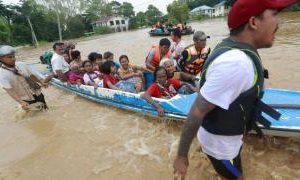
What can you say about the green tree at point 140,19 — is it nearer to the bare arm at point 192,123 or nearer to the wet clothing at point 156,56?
the wet clothing at point 156,56

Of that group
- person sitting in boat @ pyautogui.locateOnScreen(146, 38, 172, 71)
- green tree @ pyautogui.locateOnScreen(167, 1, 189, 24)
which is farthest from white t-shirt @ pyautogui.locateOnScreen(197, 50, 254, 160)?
green tree @ pyautogui.locateOnScreen(167, 1, 189, 24)

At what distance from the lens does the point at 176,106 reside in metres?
4.10

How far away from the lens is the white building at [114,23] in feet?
190

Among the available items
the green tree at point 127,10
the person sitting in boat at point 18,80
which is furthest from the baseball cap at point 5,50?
the green tree at point 127,10

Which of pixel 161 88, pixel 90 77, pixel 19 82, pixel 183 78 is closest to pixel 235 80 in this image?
pixel 161 88

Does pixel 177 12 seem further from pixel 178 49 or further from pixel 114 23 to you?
pixel 178 49

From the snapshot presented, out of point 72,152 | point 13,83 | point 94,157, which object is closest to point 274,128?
point 94,157

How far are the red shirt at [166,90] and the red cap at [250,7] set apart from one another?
320 cm

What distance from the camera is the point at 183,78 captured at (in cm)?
514

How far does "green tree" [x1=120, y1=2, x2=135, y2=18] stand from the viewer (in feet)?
232

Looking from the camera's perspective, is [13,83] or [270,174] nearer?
[270,174]

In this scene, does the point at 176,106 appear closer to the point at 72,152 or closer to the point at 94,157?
the point at 94,157

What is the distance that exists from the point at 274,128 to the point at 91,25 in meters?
58.5

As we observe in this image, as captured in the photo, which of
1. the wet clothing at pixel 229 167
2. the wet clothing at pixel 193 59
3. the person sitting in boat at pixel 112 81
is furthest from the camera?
the person sitting in boat at pixel 112 81
